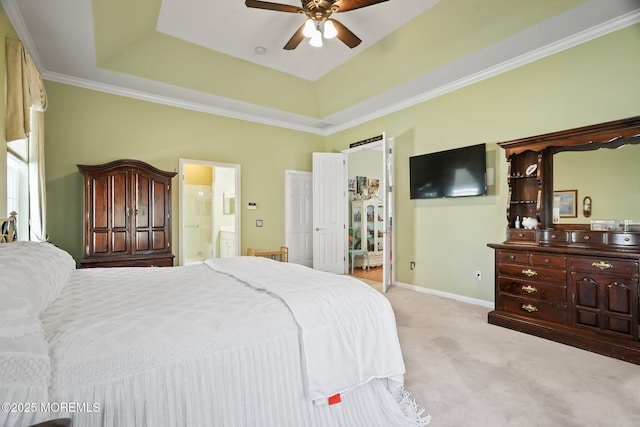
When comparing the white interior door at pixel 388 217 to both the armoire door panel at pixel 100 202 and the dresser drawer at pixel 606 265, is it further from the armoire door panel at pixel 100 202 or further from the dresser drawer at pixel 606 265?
the armoire door panel at pixel 100 202

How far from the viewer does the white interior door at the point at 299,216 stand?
5.98m

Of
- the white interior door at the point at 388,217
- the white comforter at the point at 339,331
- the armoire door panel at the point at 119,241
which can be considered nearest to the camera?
the white comforter at the point at 339,331

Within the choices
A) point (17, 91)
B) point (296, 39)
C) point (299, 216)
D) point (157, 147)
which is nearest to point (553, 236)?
point (296, 39)

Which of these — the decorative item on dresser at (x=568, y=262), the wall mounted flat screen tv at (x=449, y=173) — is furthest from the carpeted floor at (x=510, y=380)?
the wall mounted flat screen tv at (x=449, y=173)

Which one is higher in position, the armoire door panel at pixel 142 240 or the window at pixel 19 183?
the window at pixel 19 183

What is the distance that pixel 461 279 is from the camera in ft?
13.5

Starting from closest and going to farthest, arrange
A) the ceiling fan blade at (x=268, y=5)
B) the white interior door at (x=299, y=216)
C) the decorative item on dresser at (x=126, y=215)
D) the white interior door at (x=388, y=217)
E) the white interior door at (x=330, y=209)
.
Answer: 1. the ceiling fan blade at (x=268, y=5)
2. the decorative item on dresser at (x=126, y=215)
3. the white interior door at (x=388, y=217)
4. the white interior door at (x=330, y=209)
5. the white interior door at (x=299, y=216)

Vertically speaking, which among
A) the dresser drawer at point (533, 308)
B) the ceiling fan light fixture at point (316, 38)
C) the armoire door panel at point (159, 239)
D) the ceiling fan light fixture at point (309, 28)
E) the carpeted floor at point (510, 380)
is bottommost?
the carpeted floor at point (510, 380)

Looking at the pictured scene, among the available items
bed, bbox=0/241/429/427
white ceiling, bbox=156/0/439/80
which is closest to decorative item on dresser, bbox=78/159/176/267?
white ceiling, bbox=156/0/439/80

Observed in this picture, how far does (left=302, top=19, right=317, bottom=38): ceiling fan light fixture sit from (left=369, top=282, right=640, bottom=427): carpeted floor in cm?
305

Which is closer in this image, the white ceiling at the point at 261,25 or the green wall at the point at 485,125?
the green wall at the point at 485,125

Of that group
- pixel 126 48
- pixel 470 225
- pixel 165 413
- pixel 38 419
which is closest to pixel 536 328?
pixel 470 225

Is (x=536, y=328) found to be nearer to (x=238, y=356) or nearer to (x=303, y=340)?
(x=303, y=340)

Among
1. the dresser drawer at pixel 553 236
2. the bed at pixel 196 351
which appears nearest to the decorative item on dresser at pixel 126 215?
the bed at pixel 196 351
